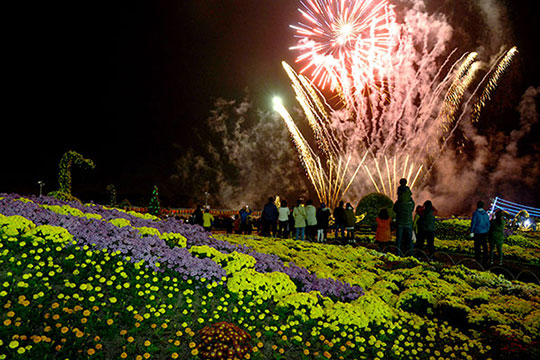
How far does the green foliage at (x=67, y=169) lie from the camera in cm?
1411

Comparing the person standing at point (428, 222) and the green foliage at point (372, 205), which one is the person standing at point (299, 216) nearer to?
the person standing at point (428, 222)

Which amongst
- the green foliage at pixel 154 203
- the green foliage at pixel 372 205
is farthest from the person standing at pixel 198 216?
the green foliage at pixel 154 203

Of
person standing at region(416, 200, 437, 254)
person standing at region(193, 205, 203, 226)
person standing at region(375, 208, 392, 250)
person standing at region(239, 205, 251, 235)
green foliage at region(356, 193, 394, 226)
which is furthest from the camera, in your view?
green foliage at region(356, 193, 394, 226)

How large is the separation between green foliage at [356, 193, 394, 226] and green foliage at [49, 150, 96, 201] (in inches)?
770

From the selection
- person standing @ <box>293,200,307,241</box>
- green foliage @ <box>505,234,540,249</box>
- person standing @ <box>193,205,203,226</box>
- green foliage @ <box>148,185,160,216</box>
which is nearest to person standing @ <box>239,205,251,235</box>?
person standing @ <box>193,205,203,226</box>

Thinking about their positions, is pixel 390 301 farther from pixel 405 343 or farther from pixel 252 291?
pixel 252 291

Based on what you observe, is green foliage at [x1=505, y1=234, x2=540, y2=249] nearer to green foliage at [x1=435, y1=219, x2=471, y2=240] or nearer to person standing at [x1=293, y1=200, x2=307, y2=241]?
green foliage at [x1=435, y1=219, x2=471, y2=240]

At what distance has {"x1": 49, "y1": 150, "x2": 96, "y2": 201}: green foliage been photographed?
14109mm

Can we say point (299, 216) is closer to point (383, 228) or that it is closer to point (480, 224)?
point (383, 228)

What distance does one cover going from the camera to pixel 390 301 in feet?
23.9

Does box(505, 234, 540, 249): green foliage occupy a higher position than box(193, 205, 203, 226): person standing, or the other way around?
box(193, 205, 203, 226): person standing

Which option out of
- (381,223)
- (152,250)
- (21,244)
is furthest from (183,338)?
(381,223)

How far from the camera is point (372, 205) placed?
28.0m

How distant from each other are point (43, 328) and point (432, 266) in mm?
9612
